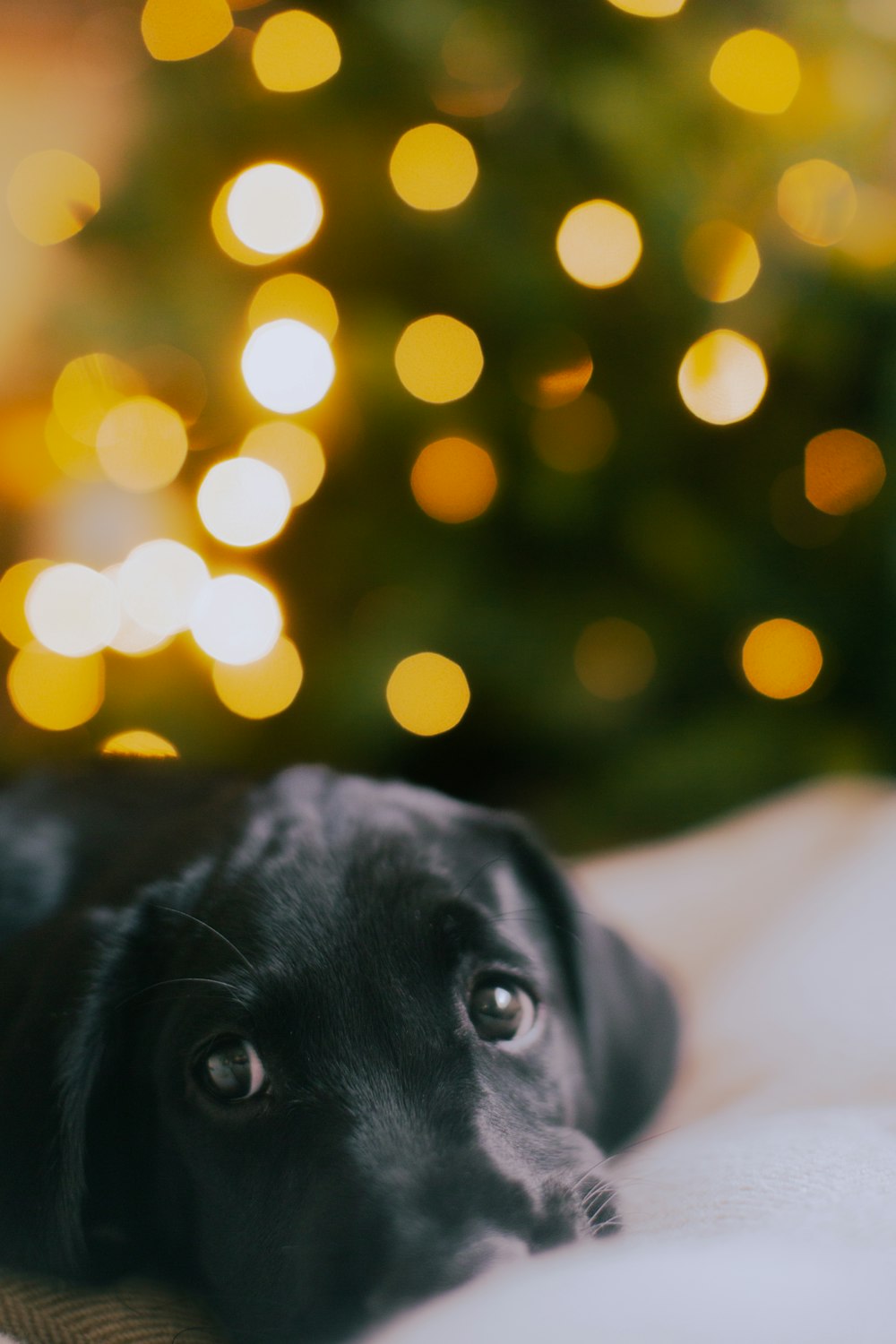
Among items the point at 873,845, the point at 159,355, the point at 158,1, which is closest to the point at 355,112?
the point at 158,1

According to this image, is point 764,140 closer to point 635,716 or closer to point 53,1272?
point 635,716

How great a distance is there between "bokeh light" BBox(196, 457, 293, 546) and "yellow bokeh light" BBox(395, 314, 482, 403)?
26cm

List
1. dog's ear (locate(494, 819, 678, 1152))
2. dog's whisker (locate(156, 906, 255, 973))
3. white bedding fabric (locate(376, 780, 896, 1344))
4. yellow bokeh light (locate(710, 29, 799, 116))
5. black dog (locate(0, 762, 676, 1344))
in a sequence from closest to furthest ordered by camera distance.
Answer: white bedding fabric (locate(376, 780, 896, 1344))
black dog (locate(0, 762, 676, 1344))
dog's whisker (locate(156, 906, 255, 973))
dog's ear (locate(494, 819, 678, 1152))
yellow bokeh light (locate(710, 29, 799, 116))

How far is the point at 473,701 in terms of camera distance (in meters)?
1.74

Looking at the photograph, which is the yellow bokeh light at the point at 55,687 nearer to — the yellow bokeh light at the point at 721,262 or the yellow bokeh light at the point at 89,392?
the yellow bokeh light at the point at 89,392

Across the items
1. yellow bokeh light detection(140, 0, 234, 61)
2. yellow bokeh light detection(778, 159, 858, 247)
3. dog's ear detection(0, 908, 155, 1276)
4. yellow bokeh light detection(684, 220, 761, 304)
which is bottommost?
dog's ear detection(0, 908, 155, 1276)

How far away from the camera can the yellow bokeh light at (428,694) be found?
1660 mm

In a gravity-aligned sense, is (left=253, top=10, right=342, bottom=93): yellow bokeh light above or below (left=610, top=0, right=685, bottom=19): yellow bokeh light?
below

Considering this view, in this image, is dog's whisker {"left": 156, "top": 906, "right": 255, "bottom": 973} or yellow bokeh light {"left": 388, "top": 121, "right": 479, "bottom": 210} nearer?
dog's whisker {"left": 156, "top": 906, "right": 255, "bottom": 973}

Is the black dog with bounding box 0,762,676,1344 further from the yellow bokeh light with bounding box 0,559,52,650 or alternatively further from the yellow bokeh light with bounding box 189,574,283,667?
the yellow bokeh light with bounding box 0,559,52,650

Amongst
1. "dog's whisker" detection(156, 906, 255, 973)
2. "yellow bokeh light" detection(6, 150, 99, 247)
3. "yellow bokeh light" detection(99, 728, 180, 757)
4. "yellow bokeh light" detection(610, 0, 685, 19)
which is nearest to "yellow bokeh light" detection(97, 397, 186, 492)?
"yellow bokeh light" detection(6, 150, 99, 247)

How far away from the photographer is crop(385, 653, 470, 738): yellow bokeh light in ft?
5.45

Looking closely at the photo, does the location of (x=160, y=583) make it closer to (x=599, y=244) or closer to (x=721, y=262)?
(x=599, y=244)

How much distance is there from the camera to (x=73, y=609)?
5.60 ft
